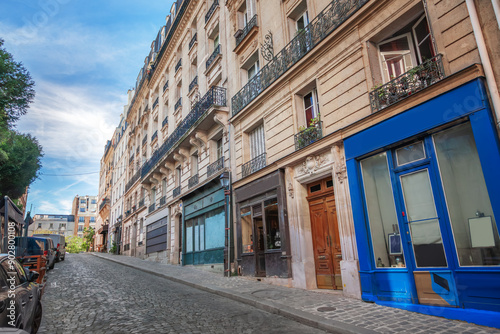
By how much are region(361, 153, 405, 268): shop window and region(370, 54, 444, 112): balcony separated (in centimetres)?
124

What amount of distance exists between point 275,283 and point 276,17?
9.51 m

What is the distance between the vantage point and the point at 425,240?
19.7 feet

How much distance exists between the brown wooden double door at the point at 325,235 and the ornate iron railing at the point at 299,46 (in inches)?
166

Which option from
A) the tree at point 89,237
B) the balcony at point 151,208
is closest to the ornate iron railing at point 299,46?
the balcony at point 151,208

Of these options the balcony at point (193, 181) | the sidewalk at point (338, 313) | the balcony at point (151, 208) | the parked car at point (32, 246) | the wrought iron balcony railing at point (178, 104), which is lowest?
the sidewalk at point (338, 313)

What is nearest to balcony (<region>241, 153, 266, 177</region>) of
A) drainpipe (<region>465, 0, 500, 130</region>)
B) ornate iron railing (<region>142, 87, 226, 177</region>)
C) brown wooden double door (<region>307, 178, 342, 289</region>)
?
brown wooden double door (<region>307, 178, 342, 289</region>)

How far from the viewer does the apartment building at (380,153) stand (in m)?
5.30

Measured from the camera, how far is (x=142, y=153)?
29.9 m

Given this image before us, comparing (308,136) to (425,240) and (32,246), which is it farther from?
(32,246)

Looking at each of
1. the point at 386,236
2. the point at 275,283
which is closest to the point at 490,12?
the point at 386,236

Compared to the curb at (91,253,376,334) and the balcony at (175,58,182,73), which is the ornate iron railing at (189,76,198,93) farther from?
the curb at (91,253,376,334)

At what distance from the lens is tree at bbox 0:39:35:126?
17891 millimetres

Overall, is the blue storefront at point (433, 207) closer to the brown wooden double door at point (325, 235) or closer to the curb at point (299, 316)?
the brown wooden double door at point (325, 235)

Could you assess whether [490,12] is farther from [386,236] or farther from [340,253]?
[340,253]
